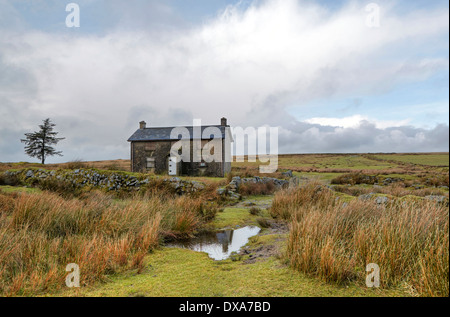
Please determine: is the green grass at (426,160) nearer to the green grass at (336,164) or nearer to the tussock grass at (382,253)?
the green grass at (336,164)

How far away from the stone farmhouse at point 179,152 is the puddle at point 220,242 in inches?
661

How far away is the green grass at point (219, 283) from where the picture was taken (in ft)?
9.28

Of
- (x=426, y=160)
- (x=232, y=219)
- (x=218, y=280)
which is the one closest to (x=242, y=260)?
(x=218, y=280)

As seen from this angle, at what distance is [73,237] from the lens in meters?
4.25

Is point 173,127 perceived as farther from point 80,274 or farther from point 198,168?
point 80,274

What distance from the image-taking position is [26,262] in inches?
130

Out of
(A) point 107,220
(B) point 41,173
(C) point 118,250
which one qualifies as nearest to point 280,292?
(C) point 118,250

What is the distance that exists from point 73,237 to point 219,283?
2.72 metres

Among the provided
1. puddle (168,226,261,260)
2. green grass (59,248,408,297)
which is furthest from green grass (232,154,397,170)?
green grass (59,248,408,297)

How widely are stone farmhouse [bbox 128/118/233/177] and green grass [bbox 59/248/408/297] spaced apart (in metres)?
19.3

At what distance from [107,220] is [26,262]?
1.78 meters

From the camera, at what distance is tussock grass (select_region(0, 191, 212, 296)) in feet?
10.1

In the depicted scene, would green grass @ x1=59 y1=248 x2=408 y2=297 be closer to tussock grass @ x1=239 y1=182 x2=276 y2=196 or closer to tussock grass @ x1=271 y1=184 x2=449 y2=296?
tussock grass @ x1=271 y1=184 x2=449 y2=296
